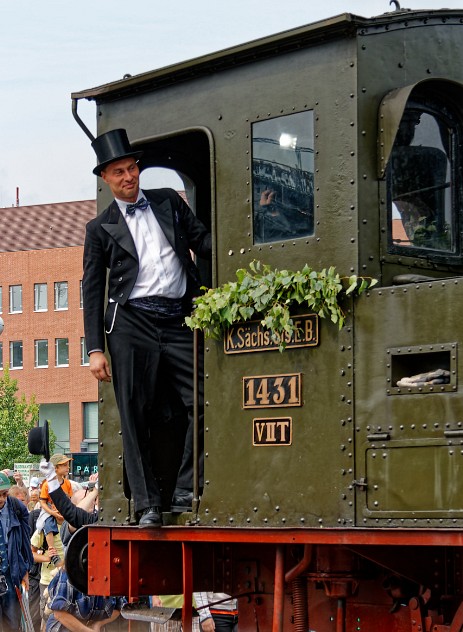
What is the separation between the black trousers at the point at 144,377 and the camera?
26.0 ft

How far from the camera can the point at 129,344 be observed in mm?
8023

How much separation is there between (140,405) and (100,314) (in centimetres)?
66

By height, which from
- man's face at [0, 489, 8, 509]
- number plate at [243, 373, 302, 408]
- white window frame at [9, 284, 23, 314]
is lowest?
man's face at [0, 489, 8, 509]

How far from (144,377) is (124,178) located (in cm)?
129

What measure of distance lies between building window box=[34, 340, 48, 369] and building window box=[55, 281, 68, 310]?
2.55 meters

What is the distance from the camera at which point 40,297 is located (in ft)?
240

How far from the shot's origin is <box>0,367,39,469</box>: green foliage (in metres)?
66.7

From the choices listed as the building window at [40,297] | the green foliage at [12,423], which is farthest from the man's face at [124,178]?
the building window at [40,297]

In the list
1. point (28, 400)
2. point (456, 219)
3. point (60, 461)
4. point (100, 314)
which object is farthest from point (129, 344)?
point (28, 400)

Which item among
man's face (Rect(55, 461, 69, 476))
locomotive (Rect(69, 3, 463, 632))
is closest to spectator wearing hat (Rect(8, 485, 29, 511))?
man's face (Rect(55, 461, 69, 476))

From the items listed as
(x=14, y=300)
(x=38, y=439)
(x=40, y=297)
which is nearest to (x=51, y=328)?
(x=40, y=297)

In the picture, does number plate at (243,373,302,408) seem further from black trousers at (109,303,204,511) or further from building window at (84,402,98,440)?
building window at (84,402,98,440)

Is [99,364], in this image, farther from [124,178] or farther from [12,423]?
[12,423]

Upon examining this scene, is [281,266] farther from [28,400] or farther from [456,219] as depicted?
[28,400]
